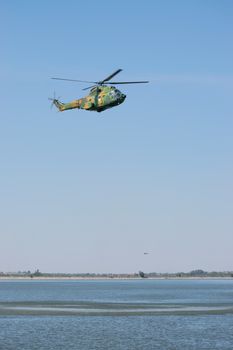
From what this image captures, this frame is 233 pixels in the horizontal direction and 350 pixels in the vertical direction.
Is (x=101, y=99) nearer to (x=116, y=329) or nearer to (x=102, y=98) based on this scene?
(x=102, y=98)

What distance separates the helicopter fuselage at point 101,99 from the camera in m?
67.4

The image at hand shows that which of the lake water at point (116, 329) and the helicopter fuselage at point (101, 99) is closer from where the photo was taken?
the lake water at point (116, 329)

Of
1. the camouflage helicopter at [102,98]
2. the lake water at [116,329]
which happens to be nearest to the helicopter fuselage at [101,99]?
the camouflage helicopter at [102,98]

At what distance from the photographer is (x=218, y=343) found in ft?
187

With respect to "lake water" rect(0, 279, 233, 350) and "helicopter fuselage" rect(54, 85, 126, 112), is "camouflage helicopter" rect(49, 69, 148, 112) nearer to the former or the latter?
"helicopter fuselage" rect(54, 85, 126, 112)

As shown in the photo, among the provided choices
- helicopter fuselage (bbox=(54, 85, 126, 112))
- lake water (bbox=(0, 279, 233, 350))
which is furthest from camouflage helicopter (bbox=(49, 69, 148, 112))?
lake water (bbox=(0, 279, 233, 350))

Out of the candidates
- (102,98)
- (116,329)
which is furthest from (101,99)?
(116,329)

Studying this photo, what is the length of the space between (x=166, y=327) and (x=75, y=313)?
20.7 metres

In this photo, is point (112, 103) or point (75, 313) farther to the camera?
point (75, 313)

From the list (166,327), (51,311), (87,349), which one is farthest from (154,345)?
(51,311)

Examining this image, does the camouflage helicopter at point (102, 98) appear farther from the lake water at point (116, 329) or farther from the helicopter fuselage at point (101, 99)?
the lake water at point (116, 329)

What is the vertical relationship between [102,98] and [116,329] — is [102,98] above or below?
above

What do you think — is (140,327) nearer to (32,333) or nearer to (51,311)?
(32,333)

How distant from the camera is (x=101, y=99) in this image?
68.8 metres
